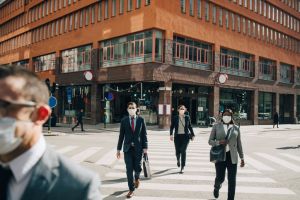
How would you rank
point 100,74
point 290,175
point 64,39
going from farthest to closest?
point 64,39
point 100,74
point 290,175

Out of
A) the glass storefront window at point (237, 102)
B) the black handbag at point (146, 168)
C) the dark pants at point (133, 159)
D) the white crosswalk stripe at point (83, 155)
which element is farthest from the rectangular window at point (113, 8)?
the dark pants at point (133, 159)

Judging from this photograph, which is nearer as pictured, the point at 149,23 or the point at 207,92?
the point at 149,23

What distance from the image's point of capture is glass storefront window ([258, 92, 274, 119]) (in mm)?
46031

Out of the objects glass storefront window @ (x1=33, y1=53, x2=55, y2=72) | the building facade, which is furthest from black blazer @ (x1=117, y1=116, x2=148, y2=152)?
glass storefront window @ (x1=33, y1=53, x2=55, y2=72)

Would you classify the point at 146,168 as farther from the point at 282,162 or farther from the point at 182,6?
the point at 182,6

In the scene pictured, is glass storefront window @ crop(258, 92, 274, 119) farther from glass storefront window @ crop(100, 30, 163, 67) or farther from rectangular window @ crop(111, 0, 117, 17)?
rectangular window @ crop(111, 0, 117, 17)

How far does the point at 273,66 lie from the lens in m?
48.5

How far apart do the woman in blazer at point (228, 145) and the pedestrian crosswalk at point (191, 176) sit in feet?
2.19

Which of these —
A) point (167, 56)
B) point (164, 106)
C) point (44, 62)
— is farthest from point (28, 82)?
point (44, 62)

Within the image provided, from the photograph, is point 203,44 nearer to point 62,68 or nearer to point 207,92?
point 207,92

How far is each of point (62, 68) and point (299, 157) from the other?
33.1m

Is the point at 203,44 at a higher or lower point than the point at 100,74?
higher

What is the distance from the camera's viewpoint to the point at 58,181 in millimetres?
1729

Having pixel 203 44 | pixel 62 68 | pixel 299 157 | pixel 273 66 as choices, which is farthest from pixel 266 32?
pixel 299 157
